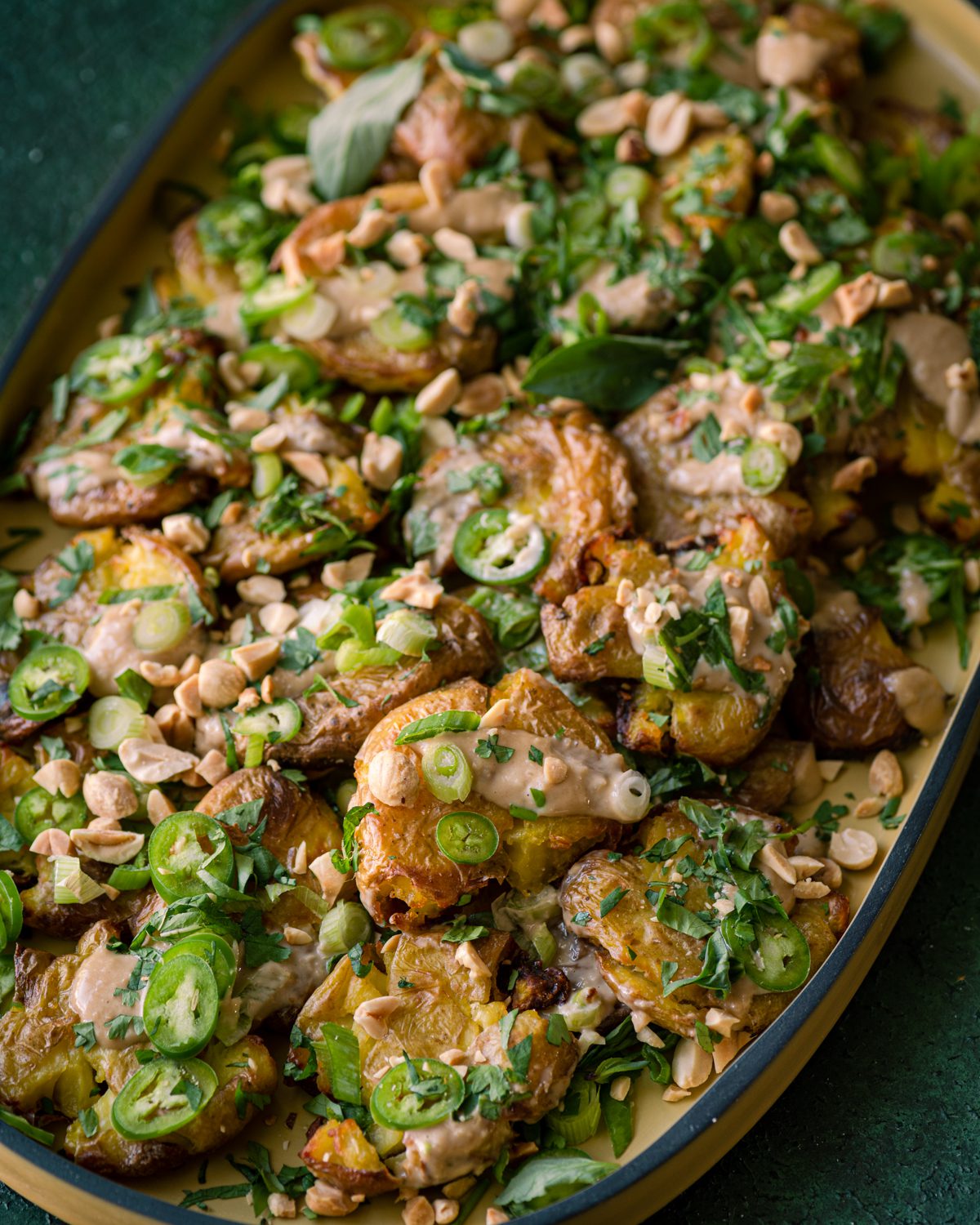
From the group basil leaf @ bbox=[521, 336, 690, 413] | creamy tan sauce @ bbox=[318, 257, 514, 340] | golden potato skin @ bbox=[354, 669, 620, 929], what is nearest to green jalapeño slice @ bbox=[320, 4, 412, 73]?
creamy tan sauce @ bbox=[318, 257, 514, 340]

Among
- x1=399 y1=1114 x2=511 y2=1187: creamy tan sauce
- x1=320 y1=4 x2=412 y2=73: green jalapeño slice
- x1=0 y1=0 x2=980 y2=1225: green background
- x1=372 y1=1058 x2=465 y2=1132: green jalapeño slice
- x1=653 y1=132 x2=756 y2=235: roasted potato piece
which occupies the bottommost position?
x1=0 y1=0 x2=980 y2=1225: green background

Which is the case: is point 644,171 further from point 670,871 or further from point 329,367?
point 670,871

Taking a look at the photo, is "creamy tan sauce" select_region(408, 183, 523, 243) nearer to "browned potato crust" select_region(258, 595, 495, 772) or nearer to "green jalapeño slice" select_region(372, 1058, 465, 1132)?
"browned potato crust" select_region(258, 595, 495, 772)

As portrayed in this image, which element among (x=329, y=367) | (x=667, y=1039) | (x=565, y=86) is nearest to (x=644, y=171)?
(x=565, y=86)

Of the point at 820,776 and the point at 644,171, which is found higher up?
the point at 644,171

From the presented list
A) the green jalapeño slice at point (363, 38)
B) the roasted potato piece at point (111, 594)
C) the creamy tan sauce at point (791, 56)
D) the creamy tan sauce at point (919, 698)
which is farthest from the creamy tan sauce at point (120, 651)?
the creamy tan sauce at point (791, 56)

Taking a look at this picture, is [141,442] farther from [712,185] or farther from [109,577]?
[712,185]

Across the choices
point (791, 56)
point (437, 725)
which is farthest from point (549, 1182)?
point (791, 56)
